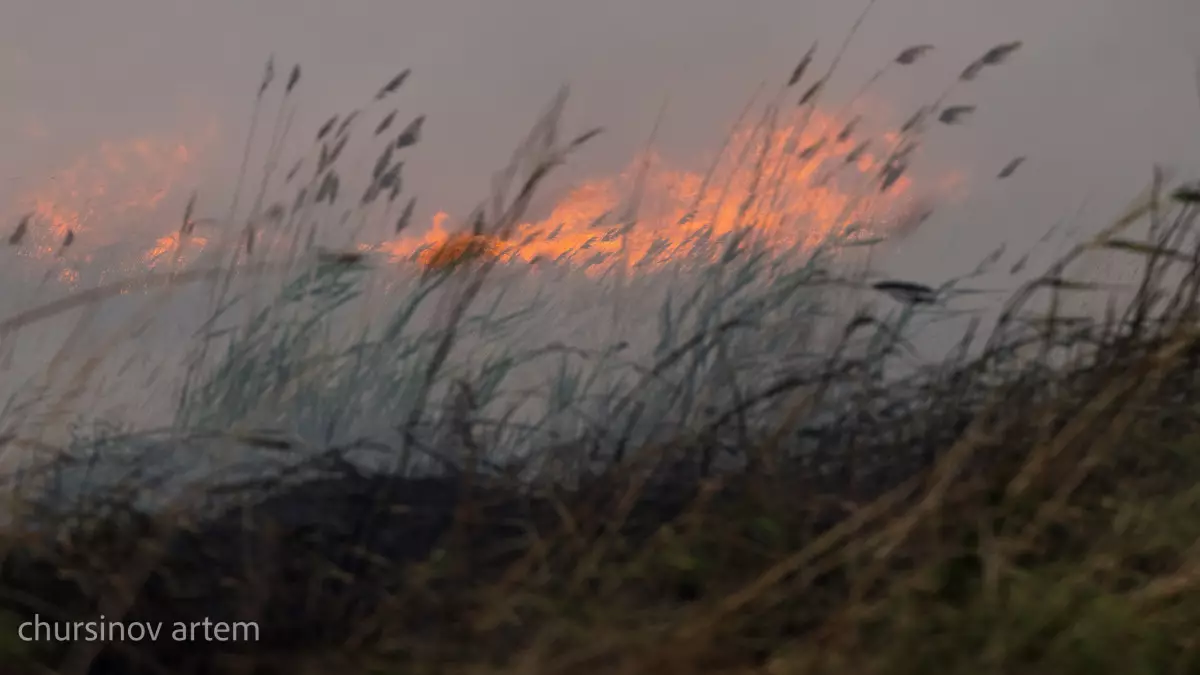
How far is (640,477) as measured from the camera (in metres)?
1.18

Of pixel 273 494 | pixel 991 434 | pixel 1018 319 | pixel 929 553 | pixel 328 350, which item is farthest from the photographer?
pixel 328 350

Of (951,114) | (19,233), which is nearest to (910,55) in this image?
(951,114)

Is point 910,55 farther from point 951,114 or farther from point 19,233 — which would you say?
point 19,233

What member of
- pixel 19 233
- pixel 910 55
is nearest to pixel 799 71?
pixel 910 55

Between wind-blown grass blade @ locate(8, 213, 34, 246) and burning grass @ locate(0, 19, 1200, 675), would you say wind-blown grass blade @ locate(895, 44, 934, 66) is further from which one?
wind-blown grass blade @ locate(8, 213, 34, 246)

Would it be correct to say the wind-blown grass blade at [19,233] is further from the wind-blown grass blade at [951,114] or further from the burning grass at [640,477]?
the wind-blown grass blade at [951,114]

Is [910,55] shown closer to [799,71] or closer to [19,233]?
[799,71]

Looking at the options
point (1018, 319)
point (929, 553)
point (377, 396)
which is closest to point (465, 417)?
point (377, 396)

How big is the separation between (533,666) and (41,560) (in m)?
0.55

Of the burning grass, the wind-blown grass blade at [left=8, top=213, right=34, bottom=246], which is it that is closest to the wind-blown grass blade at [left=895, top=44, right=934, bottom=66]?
the burning grass

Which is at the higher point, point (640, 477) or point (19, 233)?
point (19, 233)

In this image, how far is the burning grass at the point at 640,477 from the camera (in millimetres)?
988

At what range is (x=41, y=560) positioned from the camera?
119 cm

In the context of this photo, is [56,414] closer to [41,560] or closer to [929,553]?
[41,560]
